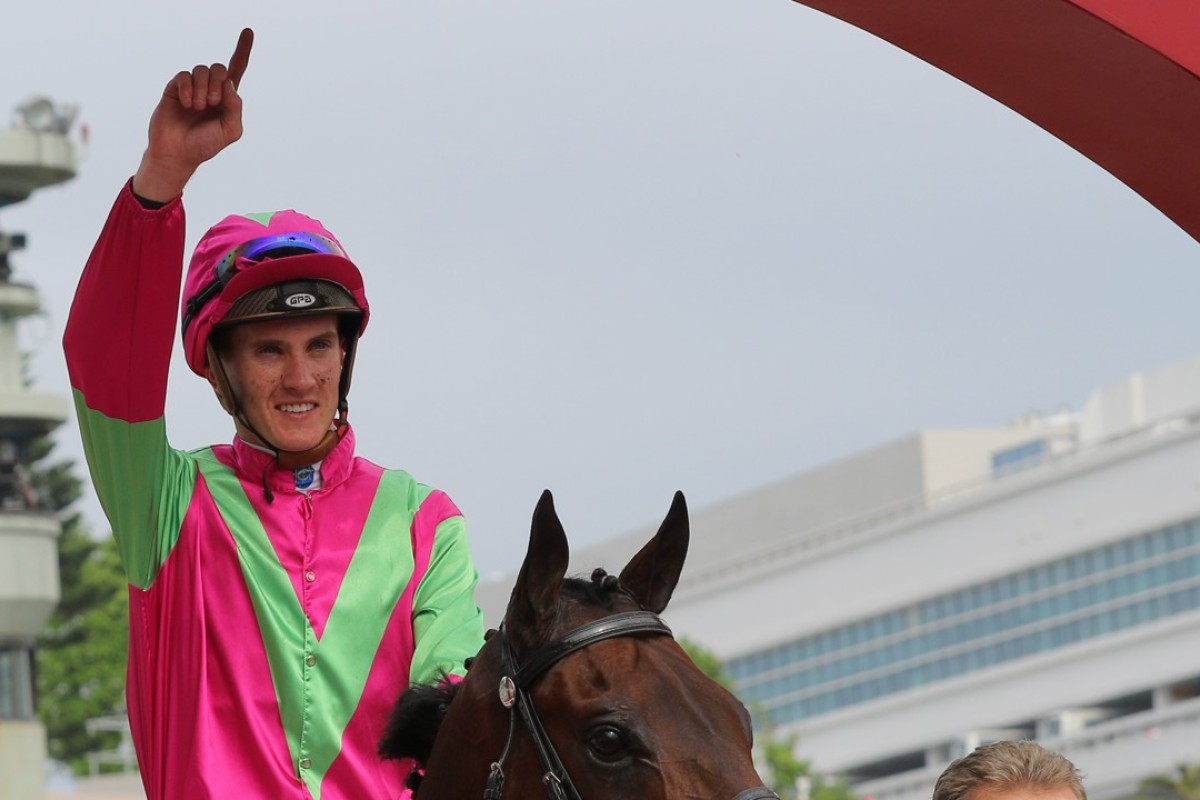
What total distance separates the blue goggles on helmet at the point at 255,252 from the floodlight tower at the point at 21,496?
32.1 m

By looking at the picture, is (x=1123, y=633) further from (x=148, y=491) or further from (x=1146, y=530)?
(x=148, y=491)

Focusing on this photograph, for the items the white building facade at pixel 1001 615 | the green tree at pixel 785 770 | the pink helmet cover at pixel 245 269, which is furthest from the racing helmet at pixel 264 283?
the white building facade at pixel 1001 615

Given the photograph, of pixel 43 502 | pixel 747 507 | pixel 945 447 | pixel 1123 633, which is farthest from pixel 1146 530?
pixel 43 502

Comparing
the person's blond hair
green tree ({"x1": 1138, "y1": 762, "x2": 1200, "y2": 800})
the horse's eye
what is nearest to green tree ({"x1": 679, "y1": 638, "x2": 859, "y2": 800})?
green tree ({"x1": 1138, "y1": 762, "x2": 1200, "y2": 800})

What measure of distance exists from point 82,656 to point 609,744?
1787 inches

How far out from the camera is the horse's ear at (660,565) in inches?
132

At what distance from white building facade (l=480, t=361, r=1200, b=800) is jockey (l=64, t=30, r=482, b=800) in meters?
56.8

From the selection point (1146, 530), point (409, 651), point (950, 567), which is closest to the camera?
point (409, 651)

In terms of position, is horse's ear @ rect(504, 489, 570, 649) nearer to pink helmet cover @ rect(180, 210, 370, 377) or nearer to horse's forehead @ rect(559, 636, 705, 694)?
horse's forehead @ rect(559, 636, 705, 694)

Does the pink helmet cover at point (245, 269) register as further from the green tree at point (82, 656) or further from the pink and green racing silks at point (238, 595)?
the green tree at point (82, 656)

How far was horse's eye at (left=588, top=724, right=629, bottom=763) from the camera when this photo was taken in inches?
120

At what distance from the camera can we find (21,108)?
118ft

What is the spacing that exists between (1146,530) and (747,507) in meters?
26.6

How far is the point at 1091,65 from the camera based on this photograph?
3941 mm
